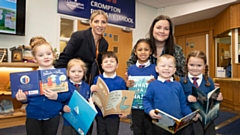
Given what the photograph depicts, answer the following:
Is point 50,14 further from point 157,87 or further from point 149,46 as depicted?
point 157,87

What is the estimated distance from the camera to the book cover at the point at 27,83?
147 cm

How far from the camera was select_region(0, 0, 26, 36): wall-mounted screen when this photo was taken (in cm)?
357

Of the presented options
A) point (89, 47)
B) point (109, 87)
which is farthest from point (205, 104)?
point (89, 47)

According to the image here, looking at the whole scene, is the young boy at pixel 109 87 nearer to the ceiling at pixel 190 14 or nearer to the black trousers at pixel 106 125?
the black trousers at pixel 106 125

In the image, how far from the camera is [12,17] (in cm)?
370

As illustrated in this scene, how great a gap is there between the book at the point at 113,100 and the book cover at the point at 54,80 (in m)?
0.26

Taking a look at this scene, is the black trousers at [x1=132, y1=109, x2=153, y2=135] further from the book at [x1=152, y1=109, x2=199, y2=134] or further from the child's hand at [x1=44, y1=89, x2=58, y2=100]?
the child's hand at [x1=44, y1=89, x2=58, y2=100]

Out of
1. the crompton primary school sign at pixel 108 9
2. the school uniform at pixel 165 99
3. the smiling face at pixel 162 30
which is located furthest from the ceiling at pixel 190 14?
the school uniform at pixel 165 99

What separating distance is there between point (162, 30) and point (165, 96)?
591mm

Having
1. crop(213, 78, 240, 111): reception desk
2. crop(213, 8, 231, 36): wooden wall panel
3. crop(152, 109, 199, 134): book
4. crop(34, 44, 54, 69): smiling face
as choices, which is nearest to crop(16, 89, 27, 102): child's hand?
crop(34, 44, 54, 69): smiling face

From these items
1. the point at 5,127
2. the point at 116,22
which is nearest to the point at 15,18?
the point at 5,127

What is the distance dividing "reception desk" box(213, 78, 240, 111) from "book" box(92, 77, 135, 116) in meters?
4.13

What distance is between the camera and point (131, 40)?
6062 millimetres

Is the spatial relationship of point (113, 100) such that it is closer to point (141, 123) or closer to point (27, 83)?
point (141, 123)
